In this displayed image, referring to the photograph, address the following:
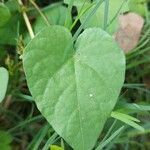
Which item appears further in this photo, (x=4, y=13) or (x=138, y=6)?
(x=138, y=6)

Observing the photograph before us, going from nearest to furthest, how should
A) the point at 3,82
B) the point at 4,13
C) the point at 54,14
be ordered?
1. the point at 3,82
2. the point at 4,13
3. the point at 54,14

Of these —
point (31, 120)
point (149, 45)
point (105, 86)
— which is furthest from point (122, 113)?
point (149, 45)

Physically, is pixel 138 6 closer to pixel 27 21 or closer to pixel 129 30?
pixel 129 30

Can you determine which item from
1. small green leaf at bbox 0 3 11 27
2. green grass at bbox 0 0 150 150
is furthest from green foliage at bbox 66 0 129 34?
small green leaf at bbox 0 3 11 27

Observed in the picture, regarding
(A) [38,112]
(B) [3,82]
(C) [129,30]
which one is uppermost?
(B) [3,82]

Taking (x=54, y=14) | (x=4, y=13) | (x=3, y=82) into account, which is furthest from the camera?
(x=54, y=14)

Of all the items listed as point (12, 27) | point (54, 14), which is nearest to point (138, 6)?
point (54, 14)

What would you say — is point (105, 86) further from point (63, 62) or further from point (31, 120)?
point (31, 120)
